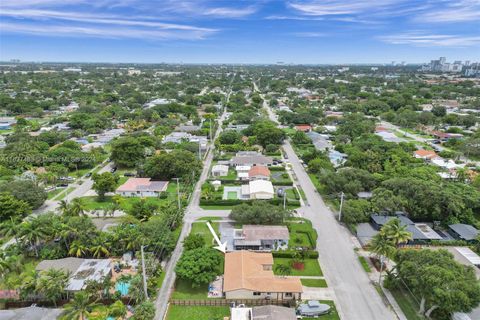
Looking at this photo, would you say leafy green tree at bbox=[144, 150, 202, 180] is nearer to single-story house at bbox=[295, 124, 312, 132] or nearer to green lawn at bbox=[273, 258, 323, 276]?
green lawn at bbox=[273, 258, 323, 276]

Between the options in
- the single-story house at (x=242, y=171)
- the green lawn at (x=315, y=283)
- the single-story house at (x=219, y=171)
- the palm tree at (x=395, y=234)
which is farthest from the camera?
the single-story house at (x=219, y=171)

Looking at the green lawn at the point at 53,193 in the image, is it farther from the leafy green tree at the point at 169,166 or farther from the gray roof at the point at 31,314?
the gray roof at the point at 31,314

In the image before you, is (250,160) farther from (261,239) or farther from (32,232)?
(32,232)

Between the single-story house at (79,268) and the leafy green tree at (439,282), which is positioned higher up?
the leafy green tree at (439,282)

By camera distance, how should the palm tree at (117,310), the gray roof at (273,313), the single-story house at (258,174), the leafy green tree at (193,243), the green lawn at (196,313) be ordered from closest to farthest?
the palm tree at (117,310) < the gray roof at (273,313) < the green lawn at (196,313) < the leafy green tree at (193,243) < the single-story house at (258,174)

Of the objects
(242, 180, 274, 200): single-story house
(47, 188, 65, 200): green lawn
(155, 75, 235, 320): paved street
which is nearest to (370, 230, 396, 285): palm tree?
(242, 180, 274, 200): single-story house

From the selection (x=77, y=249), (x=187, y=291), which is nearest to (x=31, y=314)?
(x=77, y=249)

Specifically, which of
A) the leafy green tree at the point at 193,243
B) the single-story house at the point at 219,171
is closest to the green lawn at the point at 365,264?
the leafy green tree at the point at 193,243
